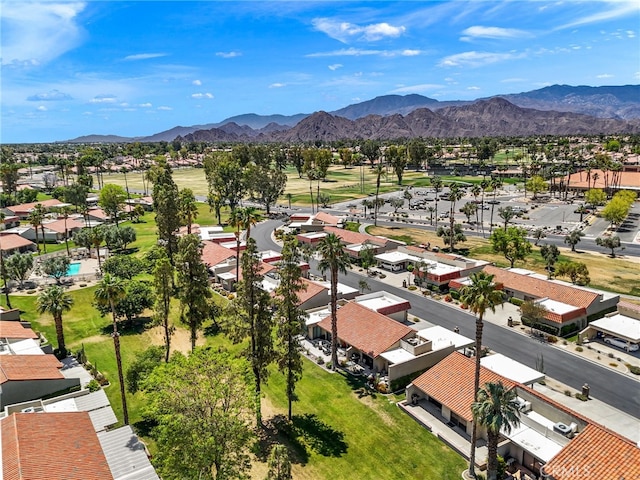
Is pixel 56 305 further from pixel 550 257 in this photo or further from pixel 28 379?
pixel 550 257

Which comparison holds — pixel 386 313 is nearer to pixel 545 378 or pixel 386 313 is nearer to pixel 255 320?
pixel 545 378

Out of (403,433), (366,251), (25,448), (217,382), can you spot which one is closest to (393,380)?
(403,433)

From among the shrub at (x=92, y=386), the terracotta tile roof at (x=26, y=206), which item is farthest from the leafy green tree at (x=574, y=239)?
the terracotta tile roof at (x=26, y=206)

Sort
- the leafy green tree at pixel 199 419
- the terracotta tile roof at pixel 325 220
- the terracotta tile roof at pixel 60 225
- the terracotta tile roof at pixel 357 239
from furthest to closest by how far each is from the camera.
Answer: the terracotta tile roof at pixel 325 220
the terracotta tile roof at pixel 60 225
the terracotta tile roof at pixel 357 239
the leafy green tree at pixel 199 419

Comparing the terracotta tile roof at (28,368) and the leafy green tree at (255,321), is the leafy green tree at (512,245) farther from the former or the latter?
the terracotta tile roof at (28,368)

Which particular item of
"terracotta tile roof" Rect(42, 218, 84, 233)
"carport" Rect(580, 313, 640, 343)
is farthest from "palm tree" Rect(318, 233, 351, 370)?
"terracotta tile roof" Rect(42, 218, 84, 233)

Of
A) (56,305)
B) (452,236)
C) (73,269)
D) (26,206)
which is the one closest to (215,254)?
(73,269)
